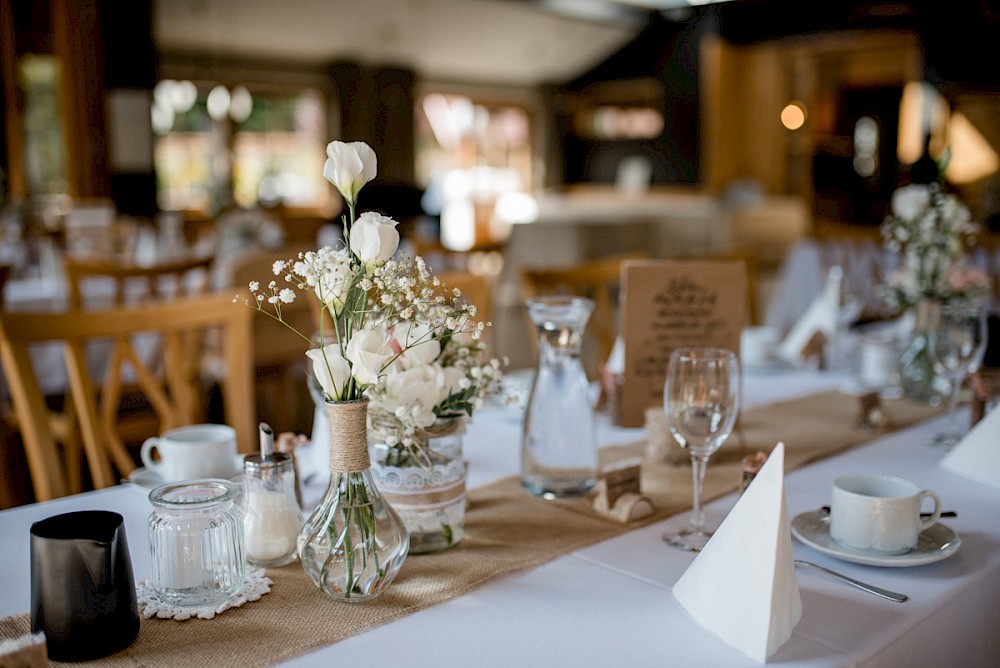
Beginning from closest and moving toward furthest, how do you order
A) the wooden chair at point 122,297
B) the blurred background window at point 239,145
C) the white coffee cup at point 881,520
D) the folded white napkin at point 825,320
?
1. the white coffee cup at point 881,520
2. the folded white napkin at point 825,320
3. the wooden chair at point 122,297
4. the blurred background window at point 239,145

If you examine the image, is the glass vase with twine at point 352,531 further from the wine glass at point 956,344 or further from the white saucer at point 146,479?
the wine glass at point 956,344

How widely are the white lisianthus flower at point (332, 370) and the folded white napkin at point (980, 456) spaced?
914 millimetres

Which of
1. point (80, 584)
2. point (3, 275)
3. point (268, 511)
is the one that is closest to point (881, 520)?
point (268, 511)

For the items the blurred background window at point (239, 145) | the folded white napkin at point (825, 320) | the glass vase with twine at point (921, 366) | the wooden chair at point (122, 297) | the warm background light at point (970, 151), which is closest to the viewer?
the glass vase with twine at point (921, 366)

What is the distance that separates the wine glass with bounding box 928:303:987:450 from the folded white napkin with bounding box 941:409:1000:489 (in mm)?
124

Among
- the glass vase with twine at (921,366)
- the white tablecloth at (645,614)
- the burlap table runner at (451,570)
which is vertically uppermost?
the glass vase with twine at (921,366)

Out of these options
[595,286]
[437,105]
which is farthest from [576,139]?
[595,286]

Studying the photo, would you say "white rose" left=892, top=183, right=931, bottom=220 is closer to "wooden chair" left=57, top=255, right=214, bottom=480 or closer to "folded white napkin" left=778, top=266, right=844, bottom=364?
"folded white napkin" left=778, top=266, right=844, bottom=364

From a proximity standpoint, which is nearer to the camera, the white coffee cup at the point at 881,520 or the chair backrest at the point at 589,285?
the white coffee cup at the point at 881,520

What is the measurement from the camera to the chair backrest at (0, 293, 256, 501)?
1363 mm

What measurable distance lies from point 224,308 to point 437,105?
1302cm

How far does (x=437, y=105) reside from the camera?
14156mm

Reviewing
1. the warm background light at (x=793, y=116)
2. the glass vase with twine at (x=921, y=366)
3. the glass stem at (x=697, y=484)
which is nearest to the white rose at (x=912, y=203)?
the glass vase with twine at (x=921, y=366)

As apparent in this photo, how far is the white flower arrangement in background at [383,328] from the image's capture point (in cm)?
81
